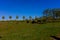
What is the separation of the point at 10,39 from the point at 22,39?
5.81ft

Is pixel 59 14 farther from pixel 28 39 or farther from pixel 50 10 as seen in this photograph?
pixel 28 39

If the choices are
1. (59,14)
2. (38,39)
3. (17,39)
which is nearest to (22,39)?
(17,39)

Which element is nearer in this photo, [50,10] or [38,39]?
[38,39]

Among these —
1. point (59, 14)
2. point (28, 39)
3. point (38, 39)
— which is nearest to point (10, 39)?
point (28, 39)

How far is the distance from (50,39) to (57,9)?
3369 inches

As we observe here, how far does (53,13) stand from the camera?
10219cm

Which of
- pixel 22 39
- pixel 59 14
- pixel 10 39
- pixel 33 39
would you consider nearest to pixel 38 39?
pixel 33 39

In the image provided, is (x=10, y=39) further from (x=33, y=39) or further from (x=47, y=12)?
(x=47, y=12)

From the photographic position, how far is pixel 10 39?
18266 mm

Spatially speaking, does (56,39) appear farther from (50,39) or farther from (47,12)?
(47,12)

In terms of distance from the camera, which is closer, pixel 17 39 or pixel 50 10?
pixel 17 39

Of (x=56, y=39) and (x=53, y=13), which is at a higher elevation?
(x=53, y=13)

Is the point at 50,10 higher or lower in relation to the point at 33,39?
higher

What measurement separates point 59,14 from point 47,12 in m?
9.63
